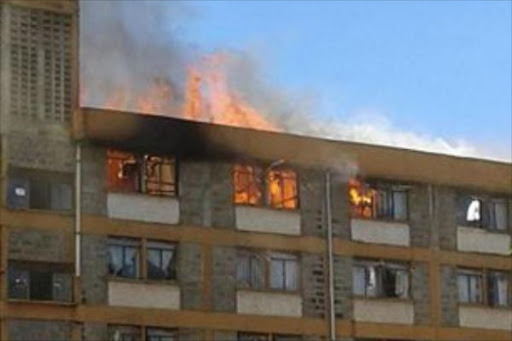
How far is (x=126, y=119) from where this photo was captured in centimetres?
3981

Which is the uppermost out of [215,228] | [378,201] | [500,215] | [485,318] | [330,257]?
[378,201]

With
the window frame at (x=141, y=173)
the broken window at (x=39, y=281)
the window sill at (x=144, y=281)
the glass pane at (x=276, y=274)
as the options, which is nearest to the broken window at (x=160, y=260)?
the window sill at (x=144, y=281)

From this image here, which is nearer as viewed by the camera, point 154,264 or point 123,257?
point 123,257

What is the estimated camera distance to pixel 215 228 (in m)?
41.2

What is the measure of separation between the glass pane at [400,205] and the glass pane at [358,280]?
2.14m

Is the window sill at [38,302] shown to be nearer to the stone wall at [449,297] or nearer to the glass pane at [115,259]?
the glass pane at [115,259]

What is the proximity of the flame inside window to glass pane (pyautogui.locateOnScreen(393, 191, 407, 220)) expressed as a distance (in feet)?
2.47

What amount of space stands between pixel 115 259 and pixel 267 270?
4.79m

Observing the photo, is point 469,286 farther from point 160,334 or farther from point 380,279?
point 160,334

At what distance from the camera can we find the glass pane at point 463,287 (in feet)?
149

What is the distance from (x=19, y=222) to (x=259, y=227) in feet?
23.7

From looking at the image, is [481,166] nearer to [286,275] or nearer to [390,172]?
[390,172]

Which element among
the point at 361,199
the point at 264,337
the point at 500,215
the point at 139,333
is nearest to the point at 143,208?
the point at 139,333

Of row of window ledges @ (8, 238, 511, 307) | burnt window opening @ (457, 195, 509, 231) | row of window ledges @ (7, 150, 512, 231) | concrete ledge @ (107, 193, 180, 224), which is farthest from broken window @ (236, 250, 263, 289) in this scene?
burnt window opening @ (457, 195, 509, 231)
